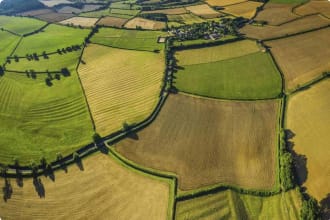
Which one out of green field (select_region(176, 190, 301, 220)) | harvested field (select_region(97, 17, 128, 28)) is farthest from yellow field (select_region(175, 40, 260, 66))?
green field (select_region(176, 190, 301, 220))

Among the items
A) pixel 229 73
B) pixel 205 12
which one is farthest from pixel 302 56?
pixel 205 12

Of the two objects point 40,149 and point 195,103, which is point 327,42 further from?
point 40,149

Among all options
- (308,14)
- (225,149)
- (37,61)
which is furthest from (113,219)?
(308,14)

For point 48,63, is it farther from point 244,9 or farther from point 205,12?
point 244,9

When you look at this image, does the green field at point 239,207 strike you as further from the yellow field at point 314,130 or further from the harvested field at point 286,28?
the harvested field at point 286,28

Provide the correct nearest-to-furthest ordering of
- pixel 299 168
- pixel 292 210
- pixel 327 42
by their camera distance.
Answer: pixel 292 210, pixel 299 168, pixel 327 42
